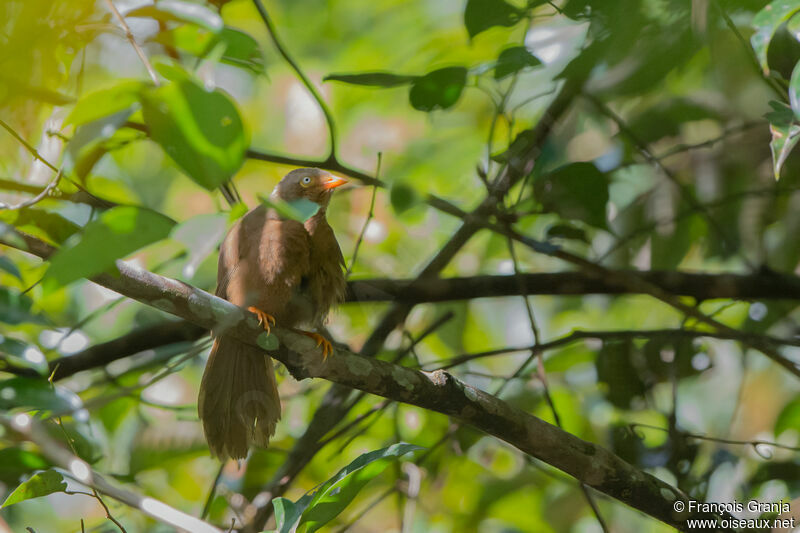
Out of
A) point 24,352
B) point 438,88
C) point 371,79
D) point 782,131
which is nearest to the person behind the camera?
point 782,131

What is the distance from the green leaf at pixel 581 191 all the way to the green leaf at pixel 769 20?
2.65ft

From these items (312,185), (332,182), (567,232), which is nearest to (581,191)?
(567,232)

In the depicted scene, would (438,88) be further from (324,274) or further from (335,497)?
(335,497)

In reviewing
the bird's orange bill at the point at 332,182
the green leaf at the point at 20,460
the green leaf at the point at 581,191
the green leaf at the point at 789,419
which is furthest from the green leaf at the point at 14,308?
the green leaf at the point at 789,419

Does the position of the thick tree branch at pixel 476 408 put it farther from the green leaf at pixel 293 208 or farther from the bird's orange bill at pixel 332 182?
the bird's orange bill at pixel 332 182

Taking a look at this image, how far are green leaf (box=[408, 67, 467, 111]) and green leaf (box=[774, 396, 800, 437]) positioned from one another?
6.13 ft

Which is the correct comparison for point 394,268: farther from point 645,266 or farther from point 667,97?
→ point 667,97

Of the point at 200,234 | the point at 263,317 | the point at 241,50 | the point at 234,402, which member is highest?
the point at 241,50

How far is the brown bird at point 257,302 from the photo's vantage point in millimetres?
2766

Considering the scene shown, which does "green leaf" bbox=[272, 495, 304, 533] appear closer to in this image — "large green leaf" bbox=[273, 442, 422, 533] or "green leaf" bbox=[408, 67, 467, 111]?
"large green leaf" bbox=[273, 442, 422, 533]

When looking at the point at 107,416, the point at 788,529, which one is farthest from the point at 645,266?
the point at 107,416

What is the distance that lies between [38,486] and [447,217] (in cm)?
238

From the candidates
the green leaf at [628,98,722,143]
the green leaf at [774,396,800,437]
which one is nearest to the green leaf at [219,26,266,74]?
the green leaf at [628,98,722,143]

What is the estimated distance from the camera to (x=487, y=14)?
8.09 feet
